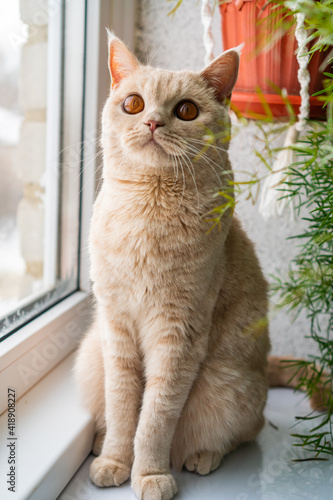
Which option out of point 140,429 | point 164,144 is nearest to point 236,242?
point 164,144

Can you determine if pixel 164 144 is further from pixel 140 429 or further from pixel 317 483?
pixel 317 483

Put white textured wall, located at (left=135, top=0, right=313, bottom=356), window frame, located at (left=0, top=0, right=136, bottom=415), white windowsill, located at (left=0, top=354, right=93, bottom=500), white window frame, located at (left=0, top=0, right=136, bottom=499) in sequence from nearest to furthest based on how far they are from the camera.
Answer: white windowsill, located at (left=0, top=354, right=93, bottom=500) → white window frame, located at (left=0, top=0, right=136, bottom=499) → window frame, located at (left=0, top=0, right=136, bottom=415) → white textured wall, located at (left=135, top=0, right=313, bottom=356)

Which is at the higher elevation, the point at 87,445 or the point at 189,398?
the point at 189,398

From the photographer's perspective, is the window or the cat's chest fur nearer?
the cat's chest fur

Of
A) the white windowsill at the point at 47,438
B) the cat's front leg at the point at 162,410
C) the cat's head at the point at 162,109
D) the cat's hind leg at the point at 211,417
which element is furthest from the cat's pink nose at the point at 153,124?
the white windowsill at the point at 47,438

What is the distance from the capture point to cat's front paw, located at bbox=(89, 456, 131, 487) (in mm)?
922

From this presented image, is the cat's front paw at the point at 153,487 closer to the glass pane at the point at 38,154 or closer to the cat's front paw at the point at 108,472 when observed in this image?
the cat's front paw at the point at 108,472

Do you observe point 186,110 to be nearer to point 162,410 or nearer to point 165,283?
point 165,283

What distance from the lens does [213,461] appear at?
1.02m

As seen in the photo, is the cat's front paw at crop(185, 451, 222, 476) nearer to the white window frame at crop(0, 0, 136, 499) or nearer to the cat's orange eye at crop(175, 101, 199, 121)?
the white window frame at crop(0, 0, 136, 499)

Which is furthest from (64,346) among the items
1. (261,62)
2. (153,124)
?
(261,62)

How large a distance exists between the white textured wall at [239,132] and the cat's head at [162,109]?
0.45 meters

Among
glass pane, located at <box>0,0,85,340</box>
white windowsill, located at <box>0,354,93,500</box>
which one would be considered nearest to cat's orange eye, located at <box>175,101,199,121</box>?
glass pane, located at <box>0,0,85,340</box>

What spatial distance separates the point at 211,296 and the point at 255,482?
383 millimetres
